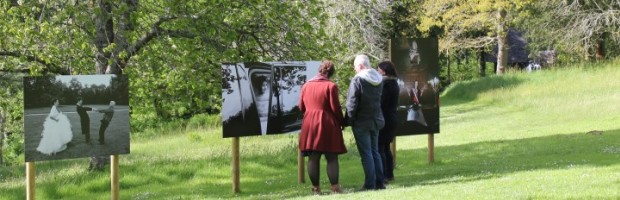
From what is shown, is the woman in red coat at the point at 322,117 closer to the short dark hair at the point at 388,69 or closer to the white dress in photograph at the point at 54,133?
the short dark hair at the point at 388,69

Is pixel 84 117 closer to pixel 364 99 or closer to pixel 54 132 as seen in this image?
pixel 54 132

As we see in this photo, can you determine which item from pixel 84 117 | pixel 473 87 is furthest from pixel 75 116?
pixel 473 87

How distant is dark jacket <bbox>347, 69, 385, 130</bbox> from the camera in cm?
1044

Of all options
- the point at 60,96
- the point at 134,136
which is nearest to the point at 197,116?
the point at 134,136

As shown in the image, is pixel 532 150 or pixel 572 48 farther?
pixel 572 48

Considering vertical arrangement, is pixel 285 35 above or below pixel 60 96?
above

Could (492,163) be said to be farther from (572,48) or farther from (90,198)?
(572,48)

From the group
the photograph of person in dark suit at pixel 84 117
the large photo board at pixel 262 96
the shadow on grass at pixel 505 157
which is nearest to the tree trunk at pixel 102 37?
the large photo board at pixel 262 96

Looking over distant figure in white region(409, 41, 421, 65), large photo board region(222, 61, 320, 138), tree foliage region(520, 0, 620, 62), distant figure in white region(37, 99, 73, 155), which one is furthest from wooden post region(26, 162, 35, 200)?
tree foliage region(520, 0, 620, 62)

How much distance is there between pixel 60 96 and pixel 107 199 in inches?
146

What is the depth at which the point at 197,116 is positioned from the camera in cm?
3641

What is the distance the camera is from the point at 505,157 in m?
14.8

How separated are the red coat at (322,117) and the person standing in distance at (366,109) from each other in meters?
0.21

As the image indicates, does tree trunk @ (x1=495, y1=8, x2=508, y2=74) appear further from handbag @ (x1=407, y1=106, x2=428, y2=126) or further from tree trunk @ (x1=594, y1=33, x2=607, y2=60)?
handbag @ (x1=407, y1=106, x2=428, y2=126)
